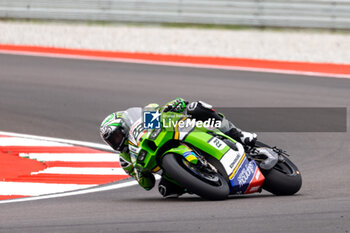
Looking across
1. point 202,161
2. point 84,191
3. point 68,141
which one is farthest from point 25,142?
point 202,161

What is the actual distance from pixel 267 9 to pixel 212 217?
43.0ft

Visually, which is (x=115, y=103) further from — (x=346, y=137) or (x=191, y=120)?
(x=191, y=120)

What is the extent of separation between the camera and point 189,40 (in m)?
19.3

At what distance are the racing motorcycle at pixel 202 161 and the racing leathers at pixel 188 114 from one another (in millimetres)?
46

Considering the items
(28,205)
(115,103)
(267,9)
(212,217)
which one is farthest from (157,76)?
(212,217)

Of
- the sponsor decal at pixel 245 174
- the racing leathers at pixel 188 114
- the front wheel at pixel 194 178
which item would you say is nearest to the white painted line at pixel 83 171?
the racing leathers at pixel 188 114

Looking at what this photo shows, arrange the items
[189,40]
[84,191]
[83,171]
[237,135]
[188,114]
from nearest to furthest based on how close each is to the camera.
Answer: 1. [188,114]
2. [237,135]
3. [84,191]
4. [83,171]
5. [189,40]

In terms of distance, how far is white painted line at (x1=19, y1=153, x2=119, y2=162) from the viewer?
10898 mm

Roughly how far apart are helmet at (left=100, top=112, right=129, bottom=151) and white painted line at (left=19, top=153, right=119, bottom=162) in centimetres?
300

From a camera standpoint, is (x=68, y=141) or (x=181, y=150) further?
(x=68, y=141)

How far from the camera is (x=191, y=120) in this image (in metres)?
7.71

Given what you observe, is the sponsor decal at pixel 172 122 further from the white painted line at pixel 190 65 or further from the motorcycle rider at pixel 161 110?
the white painted line at pixel 190 65

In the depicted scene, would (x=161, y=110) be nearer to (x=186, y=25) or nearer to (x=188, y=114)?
(x=188, y=114)

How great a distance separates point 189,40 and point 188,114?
1169cm
